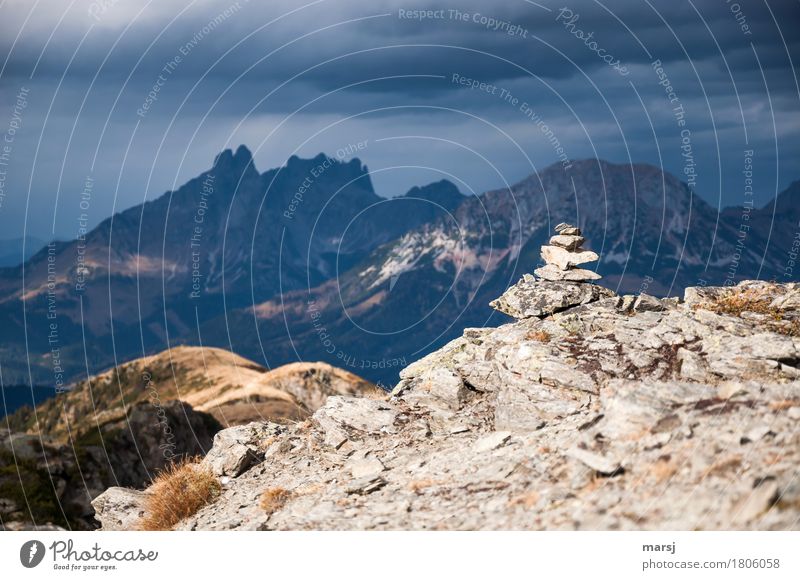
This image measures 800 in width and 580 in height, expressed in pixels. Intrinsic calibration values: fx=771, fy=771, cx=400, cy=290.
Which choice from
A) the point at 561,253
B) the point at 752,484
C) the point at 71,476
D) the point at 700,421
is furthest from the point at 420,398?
the point at 71,476

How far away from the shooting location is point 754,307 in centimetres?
3045

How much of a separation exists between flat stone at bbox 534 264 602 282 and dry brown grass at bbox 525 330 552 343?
476 centimetres

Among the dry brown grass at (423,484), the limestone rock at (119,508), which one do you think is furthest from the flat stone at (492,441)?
the limestone rock at (119,508)

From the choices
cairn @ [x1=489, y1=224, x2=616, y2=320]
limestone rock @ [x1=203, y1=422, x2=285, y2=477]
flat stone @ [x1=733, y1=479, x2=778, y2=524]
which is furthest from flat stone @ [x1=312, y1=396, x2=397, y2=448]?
flat stone @ [x1=733, y1=479, x2=778, y2=524]

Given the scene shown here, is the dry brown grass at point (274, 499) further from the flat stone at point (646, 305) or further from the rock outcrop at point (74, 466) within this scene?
the rock outcrop at point (74, 466)

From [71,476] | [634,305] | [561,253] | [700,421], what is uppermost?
[561,253]

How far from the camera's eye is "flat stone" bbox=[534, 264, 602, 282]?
34500 mm

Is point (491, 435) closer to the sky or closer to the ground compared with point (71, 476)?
closer to the sky
